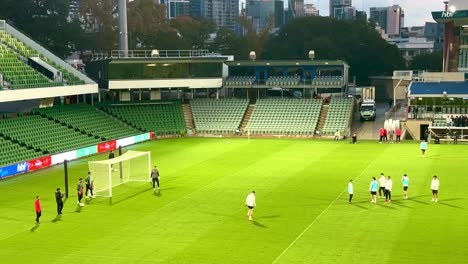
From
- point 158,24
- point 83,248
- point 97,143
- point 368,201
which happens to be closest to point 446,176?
point 368,201

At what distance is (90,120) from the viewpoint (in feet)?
198

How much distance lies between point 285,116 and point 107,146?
2065cm

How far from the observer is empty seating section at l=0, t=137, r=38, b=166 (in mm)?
44406

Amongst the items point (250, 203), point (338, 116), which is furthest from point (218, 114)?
point (250, 203)

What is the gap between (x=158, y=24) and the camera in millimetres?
113250

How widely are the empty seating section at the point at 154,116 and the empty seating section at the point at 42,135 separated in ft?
32.7

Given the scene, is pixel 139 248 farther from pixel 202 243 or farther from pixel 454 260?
pixel 454 260

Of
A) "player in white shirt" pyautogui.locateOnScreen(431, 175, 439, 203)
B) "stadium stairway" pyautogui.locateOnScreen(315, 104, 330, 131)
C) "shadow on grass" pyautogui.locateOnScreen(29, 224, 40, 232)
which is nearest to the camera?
"shadow on grass" pyautogui.locateOnScreen(29, 224, 40, 232)

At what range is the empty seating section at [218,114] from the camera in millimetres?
67375

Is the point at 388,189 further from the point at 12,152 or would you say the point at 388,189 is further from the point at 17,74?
the point at 17,74

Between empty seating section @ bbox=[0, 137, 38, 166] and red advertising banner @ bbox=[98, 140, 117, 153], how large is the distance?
6.74 metres

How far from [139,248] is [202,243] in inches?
96.4

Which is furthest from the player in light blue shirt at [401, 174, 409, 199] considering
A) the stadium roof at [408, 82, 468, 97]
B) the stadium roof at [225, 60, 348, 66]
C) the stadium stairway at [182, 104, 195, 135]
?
the stadium roof at [225, 60, 348, 66]

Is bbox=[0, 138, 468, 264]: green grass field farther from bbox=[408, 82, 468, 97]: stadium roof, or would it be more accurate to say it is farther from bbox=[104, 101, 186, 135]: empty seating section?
bbox=[408, 82, 468, 97]: stadium roof
